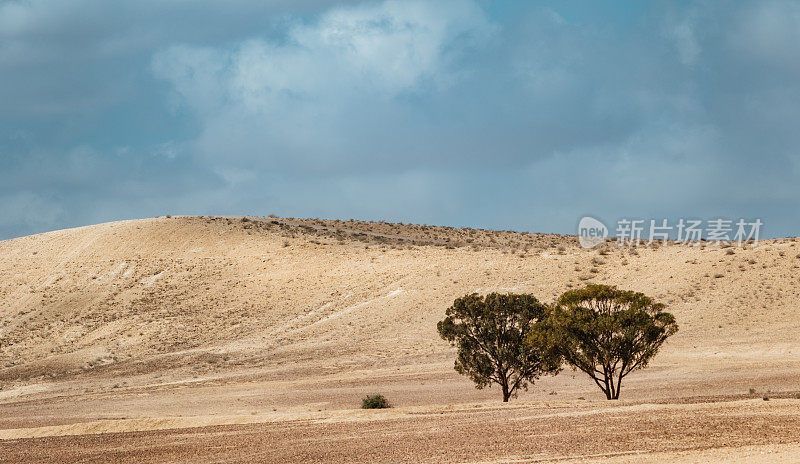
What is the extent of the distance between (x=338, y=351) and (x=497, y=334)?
22.1 metres

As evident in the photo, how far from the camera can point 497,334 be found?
3456 centimetres

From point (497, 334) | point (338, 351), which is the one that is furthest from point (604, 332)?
point (338, 351)

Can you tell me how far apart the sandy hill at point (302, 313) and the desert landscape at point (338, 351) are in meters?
0.23

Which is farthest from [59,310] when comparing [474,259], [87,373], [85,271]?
[474,259]

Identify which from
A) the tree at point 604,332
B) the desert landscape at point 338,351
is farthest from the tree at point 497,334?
the tree at point 604,332

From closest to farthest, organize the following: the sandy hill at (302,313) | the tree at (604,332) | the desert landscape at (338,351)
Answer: the desert landscape at (338,351), the tree at (604,332), the sandy hill at (302,313)

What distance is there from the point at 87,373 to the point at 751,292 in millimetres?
43742

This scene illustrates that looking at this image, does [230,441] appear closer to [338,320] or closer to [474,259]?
[338,320]

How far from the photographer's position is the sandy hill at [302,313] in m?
42.9

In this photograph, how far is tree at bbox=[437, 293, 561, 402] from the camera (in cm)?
3428

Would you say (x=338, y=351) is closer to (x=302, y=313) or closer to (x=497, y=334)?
(x=302, y=313)

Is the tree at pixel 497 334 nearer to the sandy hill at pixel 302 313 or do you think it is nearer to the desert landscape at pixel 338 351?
the desert landscape at pixel 338 351

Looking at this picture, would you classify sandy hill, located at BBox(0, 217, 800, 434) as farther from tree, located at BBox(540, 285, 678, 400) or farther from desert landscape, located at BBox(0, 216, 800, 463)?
tree, located at BBox(540, 285, 678, 400)

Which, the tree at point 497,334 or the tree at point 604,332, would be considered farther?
the tree at point 497,334
